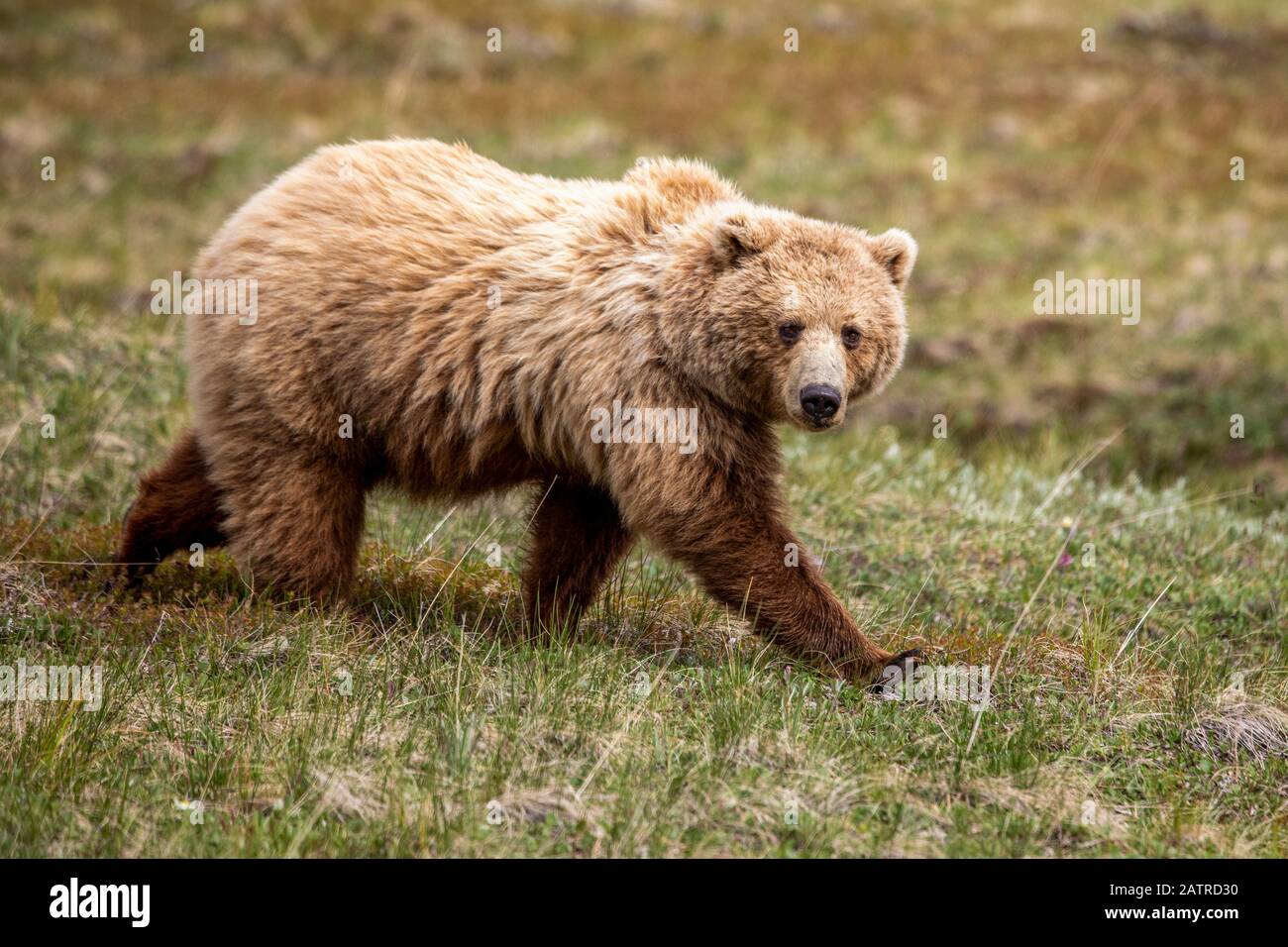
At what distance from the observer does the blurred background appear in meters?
11.3

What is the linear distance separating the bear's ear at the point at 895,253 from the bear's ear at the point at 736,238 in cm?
59

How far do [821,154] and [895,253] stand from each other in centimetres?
1406

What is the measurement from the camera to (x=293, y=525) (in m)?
5.85

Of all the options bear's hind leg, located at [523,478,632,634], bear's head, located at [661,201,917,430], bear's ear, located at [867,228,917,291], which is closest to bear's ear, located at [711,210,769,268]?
bear's head, located at [661,201,917,430]

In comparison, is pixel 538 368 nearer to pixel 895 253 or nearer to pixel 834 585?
pixel 895 253

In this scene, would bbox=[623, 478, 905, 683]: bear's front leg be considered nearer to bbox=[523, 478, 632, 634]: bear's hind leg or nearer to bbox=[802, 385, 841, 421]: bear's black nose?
bbox=[802, 385, 841, 421]: bear's black nose

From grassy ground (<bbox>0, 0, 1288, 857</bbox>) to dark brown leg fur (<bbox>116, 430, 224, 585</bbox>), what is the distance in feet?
0.63

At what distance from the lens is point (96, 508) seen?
291 inches

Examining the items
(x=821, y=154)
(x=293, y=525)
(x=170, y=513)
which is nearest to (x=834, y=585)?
A: (x=293, y=525)

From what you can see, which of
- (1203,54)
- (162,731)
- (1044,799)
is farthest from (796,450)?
(1203,54)

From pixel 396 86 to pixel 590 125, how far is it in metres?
3.38

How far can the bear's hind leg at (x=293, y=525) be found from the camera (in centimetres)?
586

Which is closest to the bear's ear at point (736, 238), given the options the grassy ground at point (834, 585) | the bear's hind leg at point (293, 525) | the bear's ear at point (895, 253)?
the bear's ear at point (895, 253)

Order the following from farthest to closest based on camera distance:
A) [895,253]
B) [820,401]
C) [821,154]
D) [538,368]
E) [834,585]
Answer: [821,154] < [834,585] < [895,253] < [538,368] < [820,401]
